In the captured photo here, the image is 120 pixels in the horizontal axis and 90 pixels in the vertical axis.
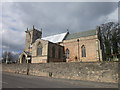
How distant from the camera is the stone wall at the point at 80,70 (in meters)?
14.0

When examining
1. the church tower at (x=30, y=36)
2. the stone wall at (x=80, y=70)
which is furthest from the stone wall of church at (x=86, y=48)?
the church tower at (x=30, y=36)

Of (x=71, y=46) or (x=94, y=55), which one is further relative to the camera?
(x=71, y=46)

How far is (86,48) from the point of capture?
108ft

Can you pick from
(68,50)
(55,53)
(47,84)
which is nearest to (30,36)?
(68,50)

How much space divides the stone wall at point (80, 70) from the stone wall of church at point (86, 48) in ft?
48.2

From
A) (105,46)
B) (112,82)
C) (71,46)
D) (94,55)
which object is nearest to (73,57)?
(71,46)

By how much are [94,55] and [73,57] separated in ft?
22.8

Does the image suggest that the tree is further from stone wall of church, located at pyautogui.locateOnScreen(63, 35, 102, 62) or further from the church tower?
the church tower

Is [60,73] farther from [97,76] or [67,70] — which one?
[97,76]

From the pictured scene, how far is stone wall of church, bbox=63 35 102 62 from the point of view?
30538mm

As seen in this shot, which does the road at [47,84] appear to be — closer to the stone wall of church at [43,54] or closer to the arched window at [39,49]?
the stone wall of church at [43,54]

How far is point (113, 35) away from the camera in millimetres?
37156

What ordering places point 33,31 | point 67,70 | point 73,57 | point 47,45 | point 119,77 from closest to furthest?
1. point 119,77
2. point 67,70
3. point 47,45
4. point 73,57
5. point 33,31

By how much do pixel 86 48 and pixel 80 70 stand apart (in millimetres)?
17247
